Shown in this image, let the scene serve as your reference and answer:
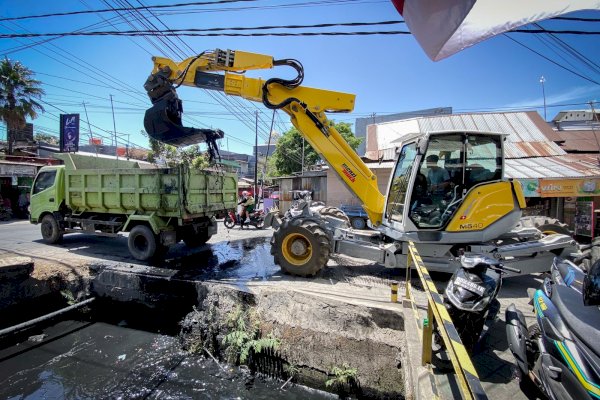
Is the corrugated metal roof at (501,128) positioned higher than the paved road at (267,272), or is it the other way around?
the corrugated metal roof at (501,128)

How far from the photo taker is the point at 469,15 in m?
1.57

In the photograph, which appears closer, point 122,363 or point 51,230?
point 122,363

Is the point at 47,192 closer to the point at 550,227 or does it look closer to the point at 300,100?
the point at 300,100

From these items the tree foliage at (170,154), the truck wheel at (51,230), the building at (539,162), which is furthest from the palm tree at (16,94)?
the building at (539,162)

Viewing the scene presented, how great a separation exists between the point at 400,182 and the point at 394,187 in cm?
24

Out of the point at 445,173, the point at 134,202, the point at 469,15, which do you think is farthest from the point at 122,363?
the point at 445,173

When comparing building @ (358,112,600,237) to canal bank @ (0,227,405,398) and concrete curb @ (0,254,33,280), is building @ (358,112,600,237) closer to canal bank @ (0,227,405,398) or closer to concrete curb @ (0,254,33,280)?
canal bank @ (0,227,405,398)

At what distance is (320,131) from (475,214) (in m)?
3.18

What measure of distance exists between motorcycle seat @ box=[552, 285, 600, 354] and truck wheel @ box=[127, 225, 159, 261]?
700cm

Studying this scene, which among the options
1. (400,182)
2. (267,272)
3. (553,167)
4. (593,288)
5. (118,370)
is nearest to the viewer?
(593,288)

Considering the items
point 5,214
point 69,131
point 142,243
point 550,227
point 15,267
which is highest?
point 69,131

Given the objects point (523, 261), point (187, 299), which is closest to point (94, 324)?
point (187, 299)

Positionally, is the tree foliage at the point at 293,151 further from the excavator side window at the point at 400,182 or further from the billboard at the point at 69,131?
the excavator side window at the point at 400,182

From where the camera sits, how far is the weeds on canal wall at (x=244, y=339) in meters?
4.07
